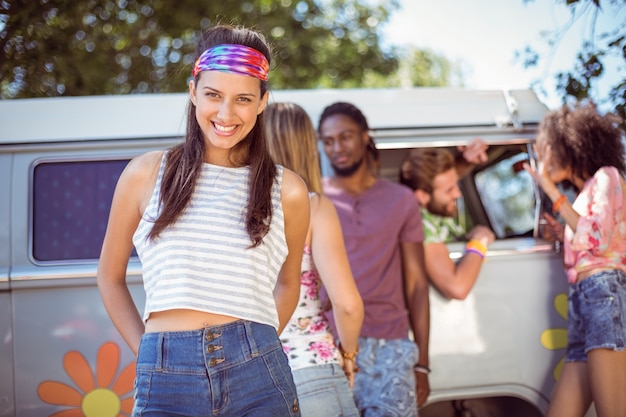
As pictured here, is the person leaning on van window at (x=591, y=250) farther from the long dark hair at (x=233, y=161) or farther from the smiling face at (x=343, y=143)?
the long dark hair at (x=233, y=161)

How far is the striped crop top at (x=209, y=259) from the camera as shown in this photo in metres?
1.90

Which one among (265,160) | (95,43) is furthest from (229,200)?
(95,43)

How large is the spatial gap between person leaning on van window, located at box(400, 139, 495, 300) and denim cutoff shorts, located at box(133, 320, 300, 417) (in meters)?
1.95

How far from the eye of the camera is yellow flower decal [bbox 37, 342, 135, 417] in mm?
3400

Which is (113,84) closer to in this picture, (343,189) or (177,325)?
(343,189)

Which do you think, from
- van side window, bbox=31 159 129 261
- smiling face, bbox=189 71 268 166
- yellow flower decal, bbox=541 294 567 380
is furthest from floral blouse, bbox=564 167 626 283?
van side window, bbox=31 159 129 261

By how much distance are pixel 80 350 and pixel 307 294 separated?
145 cm

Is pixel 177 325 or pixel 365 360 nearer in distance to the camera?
pixel 177 325

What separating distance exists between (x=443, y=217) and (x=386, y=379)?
1.31 metres

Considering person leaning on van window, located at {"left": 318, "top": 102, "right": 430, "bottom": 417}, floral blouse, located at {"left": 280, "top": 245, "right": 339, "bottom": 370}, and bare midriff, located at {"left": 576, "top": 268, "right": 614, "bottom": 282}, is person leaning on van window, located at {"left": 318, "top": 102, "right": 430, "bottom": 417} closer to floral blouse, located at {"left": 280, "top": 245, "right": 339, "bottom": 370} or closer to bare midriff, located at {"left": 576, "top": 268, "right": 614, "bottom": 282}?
floral blouse, located at {"left": 280, "top": 245, "right": 339, "bottom": 370}

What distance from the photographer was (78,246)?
11.6 feet

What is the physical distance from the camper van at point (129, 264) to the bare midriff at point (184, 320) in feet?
5.46

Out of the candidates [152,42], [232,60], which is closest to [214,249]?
[232,60]

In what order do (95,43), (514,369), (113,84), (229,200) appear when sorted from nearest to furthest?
(229,200) → (514,369) → (95,43) → (113,84)
